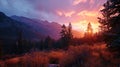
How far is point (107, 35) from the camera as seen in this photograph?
17.3 meters

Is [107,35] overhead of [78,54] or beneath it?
overhead

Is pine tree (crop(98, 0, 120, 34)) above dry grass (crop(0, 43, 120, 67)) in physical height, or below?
above

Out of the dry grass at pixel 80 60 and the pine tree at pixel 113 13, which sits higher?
the pine tree at pixel 113 13

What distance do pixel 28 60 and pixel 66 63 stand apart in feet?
8.39

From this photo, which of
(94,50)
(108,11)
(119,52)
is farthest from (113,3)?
(94,50)

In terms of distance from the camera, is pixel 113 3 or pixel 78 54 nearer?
pixel 113 3

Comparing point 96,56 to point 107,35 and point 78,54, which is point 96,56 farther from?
point 107,35

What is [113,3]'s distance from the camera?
1709 centimetres

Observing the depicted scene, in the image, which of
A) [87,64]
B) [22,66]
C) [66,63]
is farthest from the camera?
[66,63]

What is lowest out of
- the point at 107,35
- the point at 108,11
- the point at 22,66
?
the point at 22,66

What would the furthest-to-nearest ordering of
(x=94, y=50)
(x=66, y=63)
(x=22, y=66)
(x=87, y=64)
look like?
(x=94, y=50), (x=66, y=63), (x=22, y=66), (x=87, y=64)

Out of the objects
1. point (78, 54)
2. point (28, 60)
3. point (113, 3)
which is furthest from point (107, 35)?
point (28, 60)

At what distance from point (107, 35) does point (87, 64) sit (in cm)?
262

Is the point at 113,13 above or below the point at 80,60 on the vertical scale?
above
